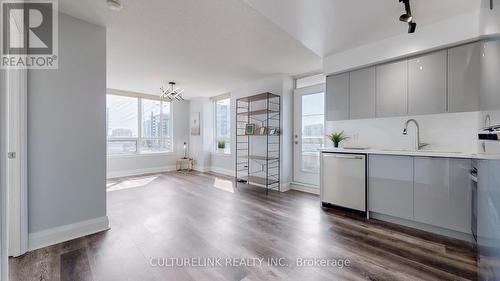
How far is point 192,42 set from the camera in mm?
2811

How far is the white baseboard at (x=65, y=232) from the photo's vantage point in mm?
1972

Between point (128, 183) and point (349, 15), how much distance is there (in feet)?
17.2

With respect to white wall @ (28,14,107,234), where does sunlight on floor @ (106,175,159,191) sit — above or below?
below

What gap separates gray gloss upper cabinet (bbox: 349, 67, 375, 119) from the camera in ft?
9.58

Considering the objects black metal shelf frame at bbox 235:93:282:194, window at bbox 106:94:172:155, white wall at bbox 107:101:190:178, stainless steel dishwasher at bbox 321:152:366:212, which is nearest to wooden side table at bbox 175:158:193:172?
white wall at bbox 107:101:190:178

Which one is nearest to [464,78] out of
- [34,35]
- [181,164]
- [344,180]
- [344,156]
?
[344,156]

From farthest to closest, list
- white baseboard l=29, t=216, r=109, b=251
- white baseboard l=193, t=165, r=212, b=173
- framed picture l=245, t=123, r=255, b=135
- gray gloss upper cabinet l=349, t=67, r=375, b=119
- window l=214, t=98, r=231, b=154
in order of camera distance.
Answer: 1. white baseboard l=193, t=165, r=212, b=173
2. window l=214, t=98, r=231, b=154
3. framed picture l=245, t=123, r=255, b=135
4. gray gloss upper cabinet l=349, t=67, r=375, b=119
5. white baseboard l=29, t=216, r=109, b=251

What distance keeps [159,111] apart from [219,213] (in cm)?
468

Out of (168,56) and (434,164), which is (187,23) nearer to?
(168,56)

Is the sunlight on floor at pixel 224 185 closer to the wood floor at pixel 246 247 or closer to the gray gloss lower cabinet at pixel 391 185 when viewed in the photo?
the wood floor at pixel 246 247

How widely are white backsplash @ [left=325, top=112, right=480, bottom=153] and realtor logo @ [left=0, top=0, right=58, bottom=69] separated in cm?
393

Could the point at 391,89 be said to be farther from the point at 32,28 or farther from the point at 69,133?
the point at 32,28

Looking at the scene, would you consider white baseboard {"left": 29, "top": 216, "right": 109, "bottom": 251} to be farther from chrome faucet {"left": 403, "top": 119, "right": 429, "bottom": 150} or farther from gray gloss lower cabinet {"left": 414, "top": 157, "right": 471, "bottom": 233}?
chrome faucet {"left": 403, "top": 119, "right": 429, "bottom": 150}

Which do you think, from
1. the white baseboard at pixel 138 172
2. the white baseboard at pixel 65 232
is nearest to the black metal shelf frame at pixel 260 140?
the white baseboard at pixel 138 172
